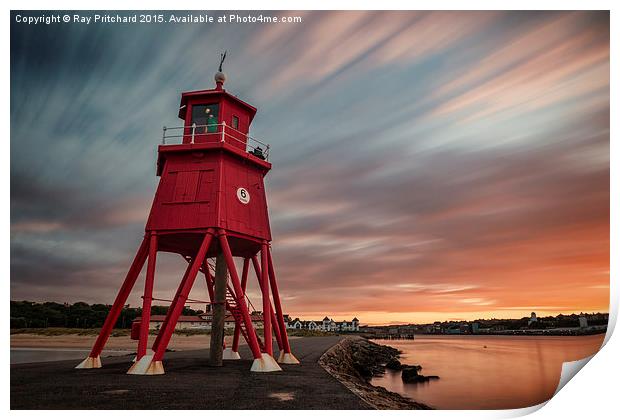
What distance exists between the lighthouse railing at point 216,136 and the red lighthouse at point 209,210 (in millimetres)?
36

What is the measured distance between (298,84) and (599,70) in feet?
29.9

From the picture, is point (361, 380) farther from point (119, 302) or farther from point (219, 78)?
point (219, 78)

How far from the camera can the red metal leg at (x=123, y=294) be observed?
1441 cm

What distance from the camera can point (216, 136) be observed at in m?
15.8

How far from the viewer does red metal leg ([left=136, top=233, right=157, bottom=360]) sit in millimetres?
13203

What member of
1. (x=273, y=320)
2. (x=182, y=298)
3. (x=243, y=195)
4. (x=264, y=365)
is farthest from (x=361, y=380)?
(x=243, y=195)

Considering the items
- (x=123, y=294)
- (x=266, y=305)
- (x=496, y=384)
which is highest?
(x=123, y=294)

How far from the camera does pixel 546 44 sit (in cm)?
1224

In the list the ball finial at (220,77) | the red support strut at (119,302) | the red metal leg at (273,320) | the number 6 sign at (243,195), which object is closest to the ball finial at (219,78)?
the ball finial at (220,77)

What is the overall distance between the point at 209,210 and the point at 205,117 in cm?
398

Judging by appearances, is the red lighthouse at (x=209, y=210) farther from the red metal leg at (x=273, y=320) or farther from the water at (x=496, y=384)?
the water at (x=496, y=384)

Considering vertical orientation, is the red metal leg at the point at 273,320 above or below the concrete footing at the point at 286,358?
above
